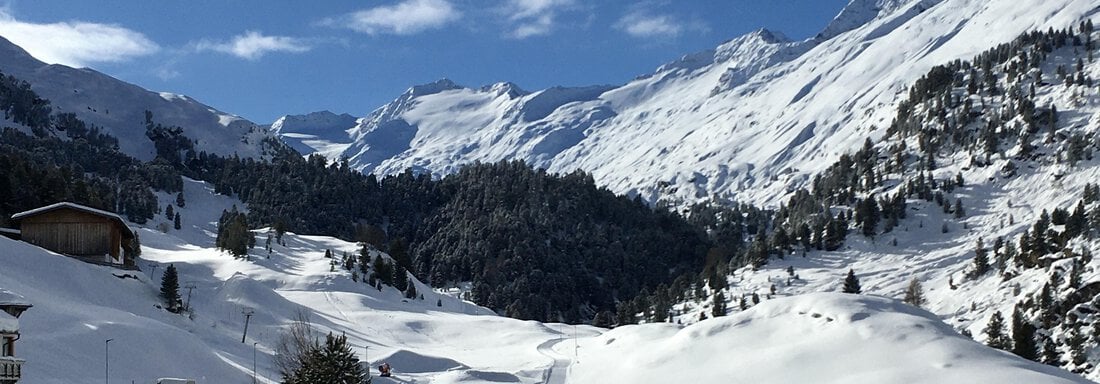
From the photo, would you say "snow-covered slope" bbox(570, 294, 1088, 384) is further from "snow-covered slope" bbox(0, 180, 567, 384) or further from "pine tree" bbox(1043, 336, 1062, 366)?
"pine tree" bbox(1043, 336, 1062, 366)

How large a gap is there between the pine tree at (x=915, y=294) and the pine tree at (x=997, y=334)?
69.8 ft

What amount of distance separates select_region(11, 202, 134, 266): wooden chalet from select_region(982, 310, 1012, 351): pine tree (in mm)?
89041

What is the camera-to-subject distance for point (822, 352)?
52406mm

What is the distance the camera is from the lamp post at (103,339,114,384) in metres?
39.0

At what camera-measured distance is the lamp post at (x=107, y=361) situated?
39.0 metres

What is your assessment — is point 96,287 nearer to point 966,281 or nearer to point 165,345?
point 165,345

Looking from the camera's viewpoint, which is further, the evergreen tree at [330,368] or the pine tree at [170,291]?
the pine tree at [170,291]

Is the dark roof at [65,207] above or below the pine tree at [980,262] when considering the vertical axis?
above

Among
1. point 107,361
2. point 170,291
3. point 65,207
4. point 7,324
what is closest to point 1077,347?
point 170,291

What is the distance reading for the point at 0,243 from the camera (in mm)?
57719

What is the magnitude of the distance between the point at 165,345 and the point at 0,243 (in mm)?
18175

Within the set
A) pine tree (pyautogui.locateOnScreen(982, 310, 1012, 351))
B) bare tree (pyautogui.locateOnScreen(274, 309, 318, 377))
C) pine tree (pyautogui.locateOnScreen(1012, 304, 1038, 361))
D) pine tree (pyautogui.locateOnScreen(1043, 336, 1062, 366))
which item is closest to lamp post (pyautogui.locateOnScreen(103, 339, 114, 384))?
bare tree (pyautogui.locateOnScreen(274, 309, 318, 377))

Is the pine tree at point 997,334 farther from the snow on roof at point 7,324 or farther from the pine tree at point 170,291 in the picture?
the snow on roof at point 7,324

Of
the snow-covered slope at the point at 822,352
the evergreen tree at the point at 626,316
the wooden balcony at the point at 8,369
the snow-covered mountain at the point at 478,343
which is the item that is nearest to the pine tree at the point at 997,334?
the snow-covered mountain at the point at 478,343
